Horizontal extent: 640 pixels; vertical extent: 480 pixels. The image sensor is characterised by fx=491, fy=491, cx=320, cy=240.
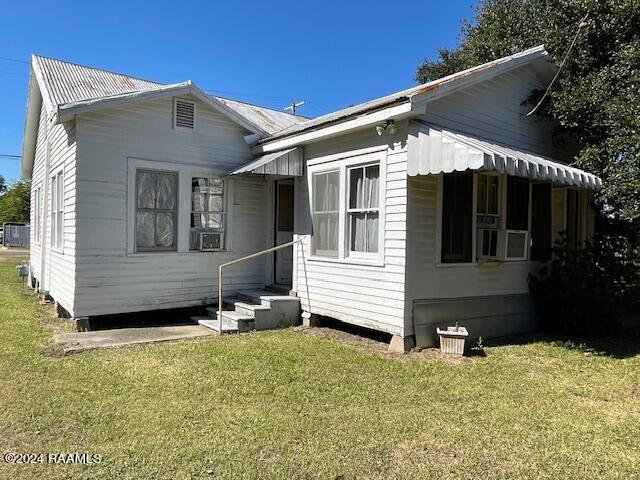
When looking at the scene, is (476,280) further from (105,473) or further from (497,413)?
(105,473)

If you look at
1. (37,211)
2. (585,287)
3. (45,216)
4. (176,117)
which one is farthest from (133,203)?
(585,287)

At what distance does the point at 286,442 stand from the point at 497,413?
80.4 inches

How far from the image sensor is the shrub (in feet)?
25.9

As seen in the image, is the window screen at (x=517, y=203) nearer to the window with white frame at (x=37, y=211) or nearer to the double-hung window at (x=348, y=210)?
the double-hung window at (x=348, y=210)

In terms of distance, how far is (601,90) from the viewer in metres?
8.09

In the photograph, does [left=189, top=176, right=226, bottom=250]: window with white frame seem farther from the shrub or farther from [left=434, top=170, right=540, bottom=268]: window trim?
the shrub

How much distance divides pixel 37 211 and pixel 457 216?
11.5 m

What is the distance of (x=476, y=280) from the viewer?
24.9 ft

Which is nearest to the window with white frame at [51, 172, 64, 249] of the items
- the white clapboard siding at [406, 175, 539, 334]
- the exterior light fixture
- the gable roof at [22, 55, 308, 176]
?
the gable roof at [22, 55, 308, 176]

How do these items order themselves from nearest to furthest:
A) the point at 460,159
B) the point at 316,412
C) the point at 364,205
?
the point at 316,412, the point at 460,159, the point at 364,205

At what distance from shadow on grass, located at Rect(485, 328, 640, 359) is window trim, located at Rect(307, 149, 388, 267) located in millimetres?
2239

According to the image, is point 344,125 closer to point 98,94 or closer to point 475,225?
Answer: point 475,225

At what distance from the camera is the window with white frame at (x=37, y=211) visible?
12820mm

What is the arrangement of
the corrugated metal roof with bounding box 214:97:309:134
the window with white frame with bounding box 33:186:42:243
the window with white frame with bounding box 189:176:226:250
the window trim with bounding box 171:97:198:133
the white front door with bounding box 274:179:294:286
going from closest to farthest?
the window trim with bounding box 171:97:198:133 < the window with white frame with bounding box 189:176:226:250 < the white front door with bounding box 274:179:294:286 < the corrugated metal roof with bounding box 214:97:309:134 < the window with white frame with bounding box 33:186:42:243
